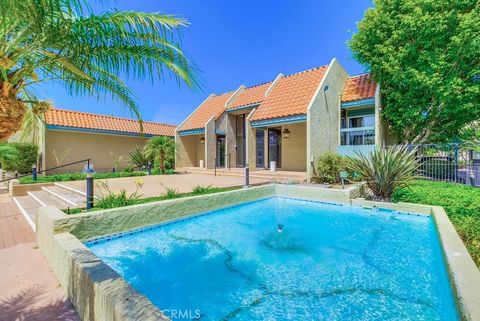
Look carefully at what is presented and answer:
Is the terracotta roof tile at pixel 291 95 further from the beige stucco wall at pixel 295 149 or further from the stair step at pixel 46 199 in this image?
the stair step at pixel 46 199

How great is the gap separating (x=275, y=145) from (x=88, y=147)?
51.2 ft

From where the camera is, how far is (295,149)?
1800 cm

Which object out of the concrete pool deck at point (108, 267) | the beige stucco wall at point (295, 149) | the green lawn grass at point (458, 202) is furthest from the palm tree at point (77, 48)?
the beige stucco wall at point (295, 149)

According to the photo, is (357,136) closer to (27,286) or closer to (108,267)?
(108,267)

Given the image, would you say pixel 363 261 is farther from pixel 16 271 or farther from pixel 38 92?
pixel 38 92

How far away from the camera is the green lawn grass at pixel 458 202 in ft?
17.0

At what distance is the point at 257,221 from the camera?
27.9ft

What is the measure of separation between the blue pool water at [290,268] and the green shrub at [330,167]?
4.92 m

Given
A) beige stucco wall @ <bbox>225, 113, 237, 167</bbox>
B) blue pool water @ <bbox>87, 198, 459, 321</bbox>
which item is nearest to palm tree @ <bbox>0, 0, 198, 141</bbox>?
blue pool water @ <bbox>87, 198, 459, 321</bbox>

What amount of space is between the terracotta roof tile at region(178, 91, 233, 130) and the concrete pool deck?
1263 cm

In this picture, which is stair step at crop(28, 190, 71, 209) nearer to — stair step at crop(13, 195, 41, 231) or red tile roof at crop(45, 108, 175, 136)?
stair step at crop(13, 195, 41, 231)

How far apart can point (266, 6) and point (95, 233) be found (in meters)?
16.2

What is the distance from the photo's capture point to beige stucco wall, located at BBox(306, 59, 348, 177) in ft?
45.8

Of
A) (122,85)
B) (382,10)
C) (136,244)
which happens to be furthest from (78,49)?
(382,10)
